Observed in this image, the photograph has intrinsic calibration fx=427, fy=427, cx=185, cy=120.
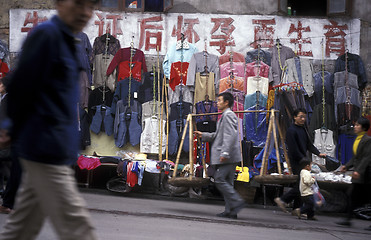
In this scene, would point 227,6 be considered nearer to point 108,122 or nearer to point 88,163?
point 108,122

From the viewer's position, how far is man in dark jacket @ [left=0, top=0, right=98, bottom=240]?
2.02m

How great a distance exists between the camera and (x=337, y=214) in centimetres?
823

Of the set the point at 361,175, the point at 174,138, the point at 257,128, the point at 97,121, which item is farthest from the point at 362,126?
the point at 97,121

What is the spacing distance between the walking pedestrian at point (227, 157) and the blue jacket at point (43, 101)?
4285mm

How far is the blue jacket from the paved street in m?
2.26

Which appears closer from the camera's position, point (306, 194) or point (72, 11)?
point (72, 11)

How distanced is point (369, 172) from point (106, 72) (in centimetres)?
602

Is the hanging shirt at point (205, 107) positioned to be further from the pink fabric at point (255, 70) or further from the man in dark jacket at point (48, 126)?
the man in dark jacket at point (48, 126)

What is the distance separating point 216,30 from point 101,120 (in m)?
3.44

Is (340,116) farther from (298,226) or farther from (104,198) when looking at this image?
(104,198)

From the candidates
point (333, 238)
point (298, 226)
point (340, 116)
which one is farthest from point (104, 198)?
point (340, 116)

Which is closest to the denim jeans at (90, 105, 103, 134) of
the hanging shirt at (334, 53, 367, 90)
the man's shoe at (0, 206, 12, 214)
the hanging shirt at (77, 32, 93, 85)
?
the hanging shirt at (77, 32, 93, 85)

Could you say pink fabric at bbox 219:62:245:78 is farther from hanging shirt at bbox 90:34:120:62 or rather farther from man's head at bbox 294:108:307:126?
man's head at bbox 294:108:307:126

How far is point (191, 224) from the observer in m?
5.43
